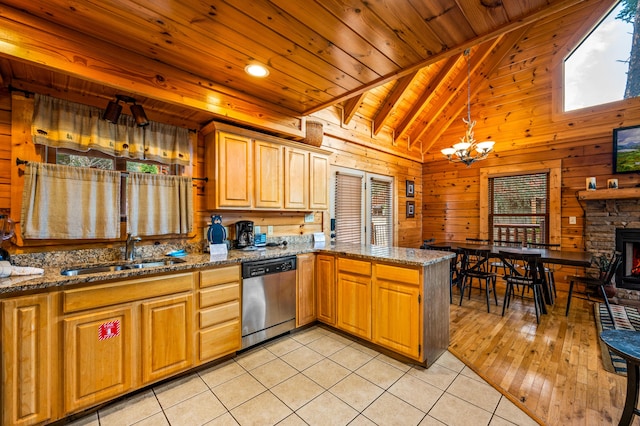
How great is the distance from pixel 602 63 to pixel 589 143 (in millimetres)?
1213

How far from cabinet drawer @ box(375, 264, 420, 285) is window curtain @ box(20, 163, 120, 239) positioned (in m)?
2.35

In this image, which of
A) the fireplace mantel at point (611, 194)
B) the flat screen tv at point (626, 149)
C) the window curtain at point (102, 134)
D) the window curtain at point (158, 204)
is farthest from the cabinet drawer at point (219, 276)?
the flat screen tv at point (626, 149)

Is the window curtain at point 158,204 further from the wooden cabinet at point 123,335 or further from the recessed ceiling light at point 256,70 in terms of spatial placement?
the recessed ceiling light at point 256,70

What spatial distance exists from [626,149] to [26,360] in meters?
6.90

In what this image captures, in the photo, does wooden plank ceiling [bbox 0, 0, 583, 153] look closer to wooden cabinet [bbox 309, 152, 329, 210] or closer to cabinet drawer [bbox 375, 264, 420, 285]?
wooden cabinet [bbox 309, 152, 329, 210]

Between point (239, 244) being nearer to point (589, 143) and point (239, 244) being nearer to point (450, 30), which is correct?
point (450, 30)

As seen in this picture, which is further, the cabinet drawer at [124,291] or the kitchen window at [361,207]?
the kitchen window at [361,207]

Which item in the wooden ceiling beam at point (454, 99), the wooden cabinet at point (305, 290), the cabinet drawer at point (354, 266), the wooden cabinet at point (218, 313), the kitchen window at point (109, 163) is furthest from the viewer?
the wooden ceiling beam at point (454, 99)

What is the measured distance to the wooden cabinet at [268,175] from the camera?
10.1ft

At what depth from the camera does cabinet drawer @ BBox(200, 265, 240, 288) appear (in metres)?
2.32

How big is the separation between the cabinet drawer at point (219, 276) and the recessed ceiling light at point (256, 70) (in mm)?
1745

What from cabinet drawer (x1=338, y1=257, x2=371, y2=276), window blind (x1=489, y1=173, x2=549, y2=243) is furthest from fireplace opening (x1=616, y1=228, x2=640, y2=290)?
cabinet drawer (x1=338, y1=257, x2=371, y2=276)

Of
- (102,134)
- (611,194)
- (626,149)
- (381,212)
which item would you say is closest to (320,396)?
(102,134)

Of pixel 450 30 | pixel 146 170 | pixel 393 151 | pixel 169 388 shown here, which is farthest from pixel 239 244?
pixel 393 151
